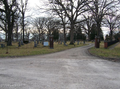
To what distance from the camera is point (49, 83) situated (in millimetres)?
4117

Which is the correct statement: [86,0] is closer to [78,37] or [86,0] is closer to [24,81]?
[24,81]

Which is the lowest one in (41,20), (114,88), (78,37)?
(114,88)

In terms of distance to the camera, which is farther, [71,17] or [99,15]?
[71,17]

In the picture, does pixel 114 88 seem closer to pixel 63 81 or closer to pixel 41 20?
pixel 63 81

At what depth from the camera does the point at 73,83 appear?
13.5 feet

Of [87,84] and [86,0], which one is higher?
[86,0]

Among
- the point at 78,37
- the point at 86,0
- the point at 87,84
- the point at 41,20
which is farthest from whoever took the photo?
the point at 78,37

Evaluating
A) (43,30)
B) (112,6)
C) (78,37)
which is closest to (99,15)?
(112,6)

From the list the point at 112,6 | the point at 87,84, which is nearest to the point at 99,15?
the point at 112,6

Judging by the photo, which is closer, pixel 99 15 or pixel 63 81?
pixel 63 81

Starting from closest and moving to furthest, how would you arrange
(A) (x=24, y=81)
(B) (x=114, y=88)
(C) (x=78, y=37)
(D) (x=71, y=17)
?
(B) (x=114, y=88) → (A) (x=24, y=81) → (D) (x=71, y=17) → (C) (x=78, y=37)

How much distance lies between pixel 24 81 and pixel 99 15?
2077 cm

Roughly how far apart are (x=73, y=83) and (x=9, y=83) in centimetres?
236

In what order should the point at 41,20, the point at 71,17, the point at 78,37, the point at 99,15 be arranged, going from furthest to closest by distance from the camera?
the point at 78,37
the point at 41,20
the point at 71,17
the point at 99,15
